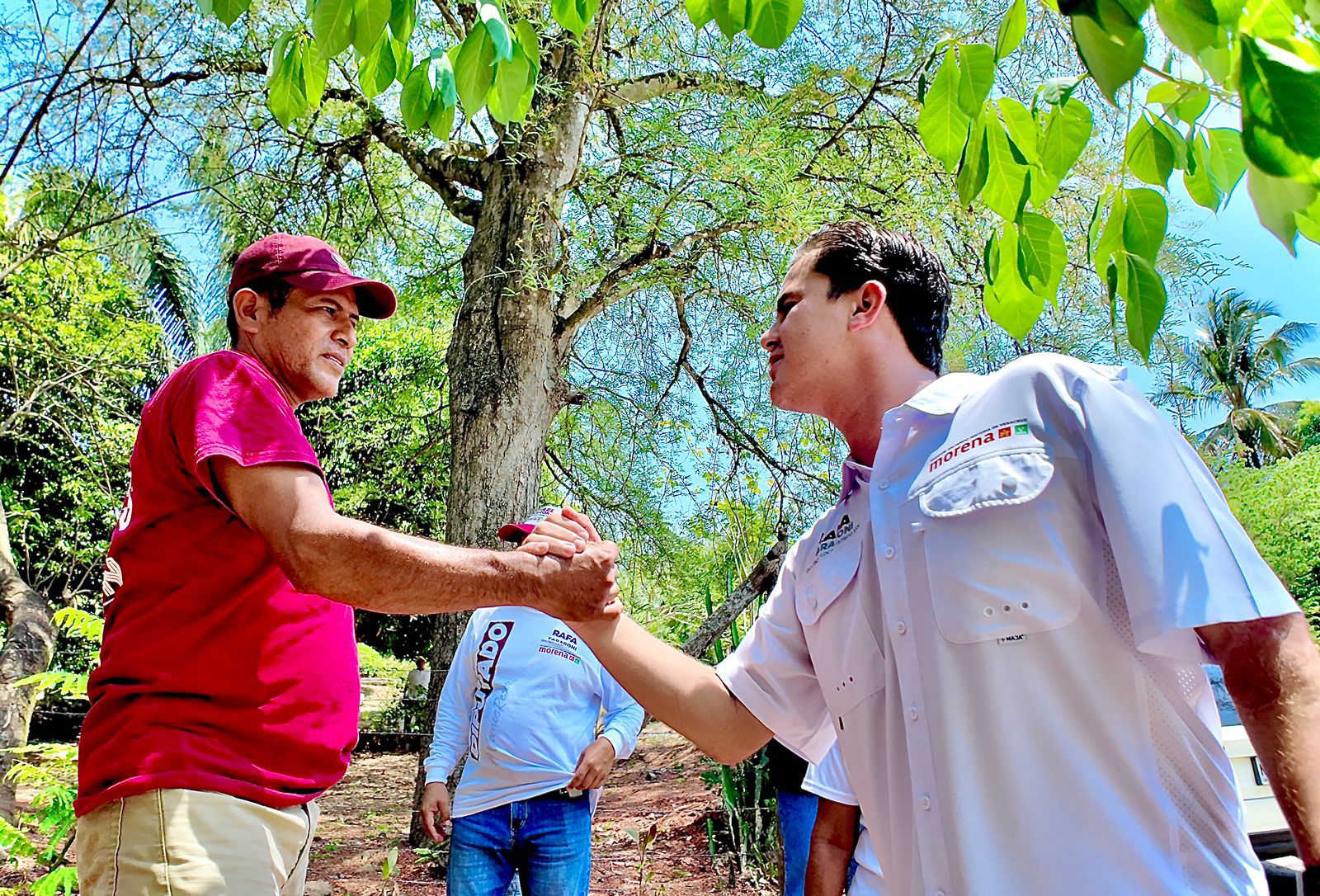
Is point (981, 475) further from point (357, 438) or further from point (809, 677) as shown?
point (357, 438)

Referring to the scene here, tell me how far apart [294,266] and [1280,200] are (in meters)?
2.00

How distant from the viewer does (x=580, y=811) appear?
3.80 metres

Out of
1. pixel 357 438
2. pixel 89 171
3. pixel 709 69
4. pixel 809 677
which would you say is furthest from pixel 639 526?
pixel 357 438

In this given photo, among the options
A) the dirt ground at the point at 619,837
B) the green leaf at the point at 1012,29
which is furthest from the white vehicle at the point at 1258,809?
the green leaf at the point at 1012,29

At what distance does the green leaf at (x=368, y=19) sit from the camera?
147cm

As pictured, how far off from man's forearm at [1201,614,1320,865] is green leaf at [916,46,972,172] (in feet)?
2.67

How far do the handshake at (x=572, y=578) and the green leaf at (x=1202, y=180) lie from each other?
4.61 ft

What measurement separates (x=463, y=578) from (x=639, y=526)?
20.6ft

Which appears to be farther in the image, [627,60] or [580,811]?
[627,60]

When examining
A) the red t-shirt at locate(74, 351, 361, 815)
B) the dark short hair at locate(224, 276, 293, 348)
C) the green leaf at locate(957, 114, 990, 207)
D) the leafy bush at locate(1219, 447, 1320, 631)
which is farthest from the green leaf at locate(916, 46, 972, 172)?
the leafy bush at locate(1219, 447, 1320, 631)

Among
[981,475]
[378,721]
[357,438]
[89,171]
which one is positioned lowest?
[981,475]

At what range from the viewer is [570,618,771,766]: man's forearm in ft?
6.61

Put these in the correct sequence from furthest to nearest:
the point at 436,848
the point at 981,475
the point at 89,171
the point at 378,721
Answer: the point at 378,721, the point at 89,171, the point at 436,848, the point at 981,475

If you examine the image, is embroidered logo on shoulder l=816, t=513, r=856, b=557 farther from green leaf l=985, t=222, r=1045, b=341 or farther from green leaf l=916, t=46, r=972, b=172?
green leaf l=916, t=46, r=972, b=172
